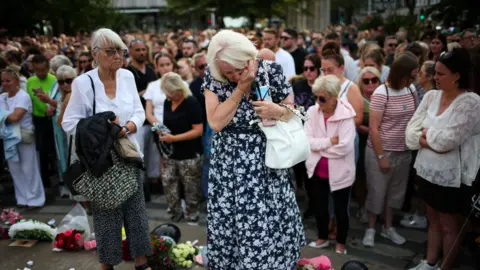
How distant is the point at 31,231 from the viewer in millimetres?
4988

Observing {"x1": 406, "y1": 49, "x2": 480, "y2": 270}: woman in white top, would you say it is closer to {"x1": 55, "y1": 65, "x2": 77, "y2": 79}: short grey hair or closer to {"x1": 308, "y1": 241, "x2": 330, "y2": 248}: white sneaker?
{"x1": 308, "y1": 241, "x2": 330, "y2": 248}: white sneaker

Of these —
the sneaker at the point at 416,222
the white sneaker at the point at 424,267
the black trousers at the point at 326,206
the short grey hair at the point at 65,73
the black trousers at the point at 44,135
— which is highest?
the short grey hair at the point at 65,73

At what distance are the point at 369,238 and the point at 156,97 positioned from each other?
3.29m

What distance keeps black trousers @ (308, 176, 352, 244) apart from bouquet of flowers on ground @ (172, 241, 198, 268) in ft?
4.31

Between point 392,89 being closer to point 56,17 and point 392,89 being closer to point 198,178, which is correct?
point 198,178

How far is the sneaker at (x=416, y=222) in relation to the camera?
5332 millimetres

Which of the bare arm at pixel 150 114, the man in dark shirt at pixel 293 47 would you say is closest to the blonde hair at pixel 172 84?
Answer: the bare arm at pixel 150 114

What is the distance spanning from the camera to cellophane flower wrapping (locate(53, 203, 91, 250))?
4.77 meters

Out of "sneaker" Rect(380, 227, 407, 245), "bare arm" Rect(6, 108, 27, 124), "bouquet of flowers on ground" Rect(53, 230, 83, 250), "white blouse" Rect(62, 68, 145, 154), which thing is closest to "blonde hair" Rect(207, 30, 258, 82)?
"white blouse" Rect(62, 68, 145, 154)

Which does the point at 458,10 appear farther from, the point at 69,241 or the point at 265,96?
the point at 69,241

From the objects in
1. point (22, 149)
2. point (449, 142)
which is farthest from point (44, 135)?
point (449, 142)

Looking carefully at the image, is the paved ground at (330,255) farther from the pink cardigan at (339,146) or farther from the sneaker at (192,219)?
the pink cardigan at (339,146)

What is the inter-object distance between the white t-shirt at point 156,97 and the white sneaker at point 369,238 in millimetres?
3020

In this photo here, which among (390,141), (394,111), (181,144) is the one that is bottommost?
(181,144)
